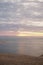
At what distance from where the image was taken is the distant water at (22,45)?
4.77 feet

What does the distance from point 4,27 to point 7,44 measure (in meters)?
0.15

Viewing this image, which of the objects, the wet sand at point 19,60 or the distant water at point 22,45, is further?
the distant water at point 22,45

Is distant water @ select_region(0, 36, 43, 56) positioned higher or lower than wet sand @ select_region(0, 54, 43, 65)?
higher

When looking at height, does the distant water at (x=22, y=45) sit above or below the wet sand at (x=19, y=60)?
above

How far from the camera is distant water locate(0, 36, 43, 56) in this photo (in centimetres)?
146

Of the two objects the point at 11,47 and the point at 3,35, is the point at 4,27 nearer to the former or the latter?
the point at 3,35

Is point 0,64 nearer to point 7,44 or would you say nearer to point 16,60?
point 16,60

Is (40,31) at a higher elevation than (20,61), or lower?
higher

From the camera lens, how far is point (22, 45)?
4.87 ft

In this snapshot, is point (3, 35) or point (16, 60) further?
point (3, 35)

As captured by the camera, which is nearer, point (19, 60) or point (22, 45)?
point (19, 60)

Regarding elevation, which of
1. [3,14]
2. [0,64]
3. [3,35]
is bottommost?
[0,64]

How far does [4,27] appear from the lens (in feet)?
4.83

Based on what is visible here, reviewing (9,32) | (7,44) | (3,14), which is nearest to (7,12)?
(3,14)
